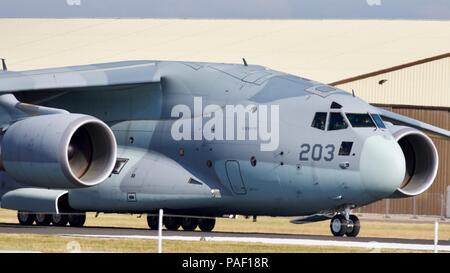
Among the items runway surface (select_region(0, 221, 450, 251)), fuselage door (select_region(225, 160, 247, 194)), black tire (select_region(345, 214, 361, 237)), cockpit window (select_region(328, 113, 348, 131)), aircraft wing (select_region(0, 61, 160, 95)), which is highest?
aircraft wing (select_region(0, 61, 160, 95))

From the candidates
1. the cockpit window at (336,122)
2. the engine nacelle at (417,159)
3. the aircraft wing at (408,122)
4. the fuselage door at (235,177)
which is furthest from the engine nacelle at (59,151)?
the aircraft wing at (408,122)

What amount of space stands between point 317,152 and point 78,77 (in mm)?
6316

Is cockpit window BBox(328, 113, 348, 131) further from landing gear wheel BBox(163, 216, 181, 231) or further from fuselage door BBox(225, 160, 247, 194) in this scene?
landing gear wheel BBox(163, 216, 181, 231)

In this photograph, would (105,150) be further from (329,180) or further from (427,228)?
(427,228)

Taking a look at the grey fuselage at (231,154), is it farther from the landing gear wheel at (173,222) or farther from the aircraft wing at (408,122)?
the aircraft wing at (408,122)

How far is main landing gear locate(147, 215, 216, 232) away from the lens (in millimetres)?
34844

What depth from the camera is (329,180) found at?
3083cm

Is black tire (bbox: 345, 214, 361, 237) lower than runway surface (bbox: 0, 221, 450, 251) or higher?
higher

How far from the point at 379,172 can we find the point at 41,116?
7.80 meters

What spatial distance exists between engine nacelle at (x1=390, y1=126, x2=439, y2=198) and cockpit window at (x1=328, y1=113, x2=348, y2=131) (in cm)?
238

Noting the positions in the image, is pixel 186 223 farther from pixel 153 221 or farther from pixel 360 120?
pixel 360 120

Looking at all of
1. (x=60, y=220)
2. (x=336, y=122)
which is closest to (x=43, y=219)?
(x=60, y=220)

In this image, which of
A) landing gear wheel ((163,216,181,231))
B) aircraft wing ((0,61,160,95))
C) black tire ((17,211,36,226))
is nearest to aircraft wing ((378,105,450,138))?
landing gear wheel ((163,216,181,231))
